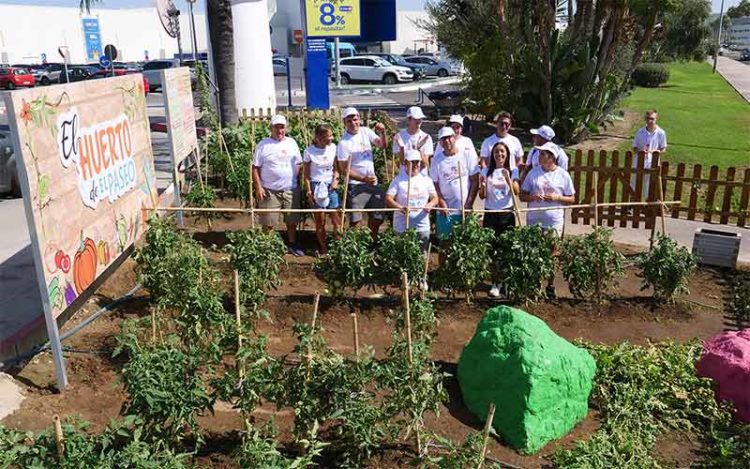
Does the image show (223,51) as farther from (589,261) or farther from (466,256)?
(589,261)

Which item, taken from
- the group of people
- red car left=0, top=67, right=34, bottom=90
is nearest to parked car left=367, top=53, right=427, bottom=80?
red car left=0, top=67, right=34, bottom=90

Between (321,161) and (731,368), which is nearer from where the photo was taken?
(731,368)

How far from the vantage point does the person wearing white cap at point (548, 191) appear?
7.17 metres

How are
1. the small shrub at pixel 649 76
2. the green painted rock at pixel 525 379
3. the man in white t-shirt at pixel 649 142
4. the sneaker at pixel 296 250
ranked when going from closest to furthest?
the green painted rock at pixel 525 379 < the sneaker at pixel 296 250 < the man in white t-shirt at pixel 649 142 < the small shrub at pixel 649 76

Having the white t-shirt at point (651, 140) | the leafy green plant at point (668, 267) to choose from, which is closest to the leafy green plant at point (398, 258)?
the leafy green plant at point (668, 267)

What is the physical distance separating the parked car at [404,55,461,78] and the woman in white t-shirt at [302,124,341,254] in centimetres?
3695

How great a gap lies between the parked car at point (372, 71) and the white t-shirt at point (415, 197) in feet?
106

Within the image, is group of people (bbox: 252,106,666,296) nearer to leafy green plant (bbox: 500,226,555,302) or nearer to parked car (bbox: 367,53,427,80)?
leafy green plant (bbox: 500,226,555,302)

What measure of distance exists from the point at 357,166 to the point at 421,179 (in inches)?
60.2

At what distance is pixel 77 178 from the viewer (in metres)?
5.72

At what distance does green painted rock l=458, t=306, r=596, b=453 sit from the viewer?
4.74 metres

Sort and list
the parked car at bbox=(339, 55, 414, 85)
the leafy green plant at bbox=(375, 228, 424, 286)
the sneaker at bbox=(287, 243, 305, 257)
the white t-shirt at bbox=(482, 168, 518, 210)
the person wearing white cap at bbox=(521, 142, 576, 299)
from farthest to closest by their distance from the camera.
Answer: the parked car at bbox=(339, 55, 414, 85)
the sneaker at bbox=(287, 243, 305, 257)
the white t-shirt at bbox=(482, 168, 518, 210)
the person wearing white cap at bbox=(521, 142, 576, 299)
the leafy green plant at bbox=(375, 228, 424, 286)

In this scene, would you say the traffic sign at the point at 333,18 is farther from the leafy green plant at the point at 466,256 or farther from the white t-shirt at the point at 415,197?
the leafy green plant at the point at 466,256

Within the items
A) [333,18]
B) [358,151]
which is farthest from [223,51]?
[333,18]
